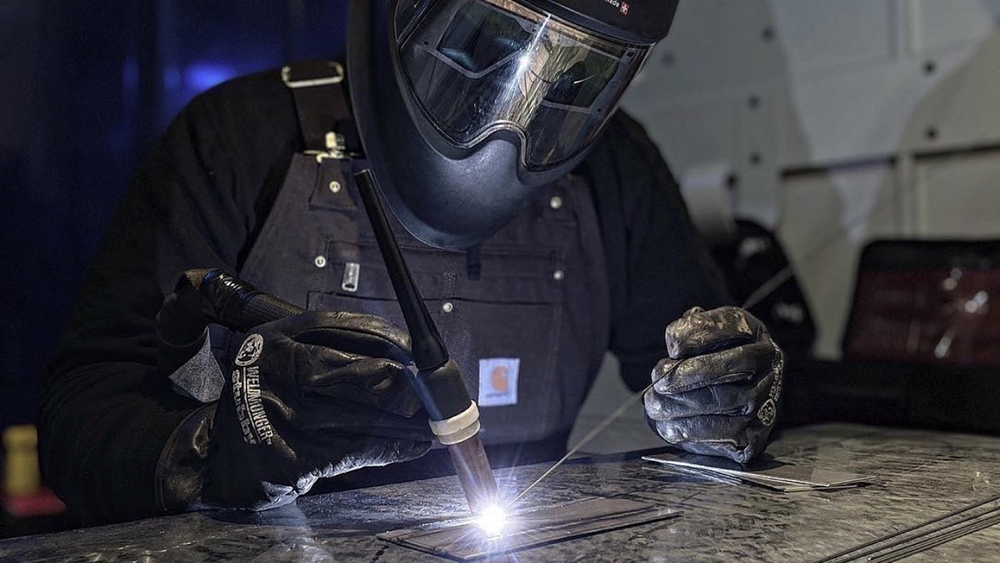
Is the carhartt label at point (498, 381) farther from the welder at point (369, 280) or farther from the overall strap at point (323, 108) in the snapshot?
the overall strap at point (323, 108)

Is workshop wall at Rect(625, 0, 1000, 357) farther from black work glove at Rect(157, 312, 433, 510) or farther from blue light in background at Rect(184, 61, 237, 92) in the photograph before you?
black work glove at Rect(157, 312, 433, 510)

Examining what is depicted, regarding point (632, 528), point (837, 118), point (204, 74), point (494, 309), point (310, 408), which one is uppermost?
point (837, 118)

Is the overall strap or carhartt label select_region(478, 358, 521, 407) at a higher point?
the overall strap

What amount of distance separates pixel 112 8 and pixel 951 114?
1.94m

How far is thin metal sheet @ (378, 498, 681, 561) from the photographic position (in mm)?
768

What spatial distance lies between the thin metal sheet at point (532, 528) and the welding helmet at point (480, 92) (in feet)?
1.62

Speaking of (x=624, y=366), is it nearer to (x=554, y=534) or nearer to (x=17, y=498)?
(x=554, y=534)

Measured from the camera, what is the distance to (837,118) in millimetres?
2551

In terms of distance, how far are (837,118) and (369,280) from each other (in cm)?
172

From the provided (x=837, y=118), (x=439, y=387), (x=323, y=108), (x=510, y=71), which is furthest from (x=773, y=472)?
(x=837, y=118)

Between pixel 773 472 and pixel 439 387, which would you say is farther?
pixel 773 472

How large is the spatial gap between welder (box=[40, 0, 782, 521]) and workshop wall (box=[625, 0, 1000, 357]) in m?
1.22

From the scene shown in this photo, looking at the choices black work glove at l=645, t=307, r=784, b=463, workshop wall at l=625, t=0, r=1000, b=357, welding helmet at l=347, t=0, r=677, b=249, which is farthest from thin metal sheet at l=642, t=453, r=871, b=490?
workshop wall at l=625, t=0, r=1000, b=357

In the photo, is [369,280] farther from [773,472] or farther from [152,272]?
[773,472]
